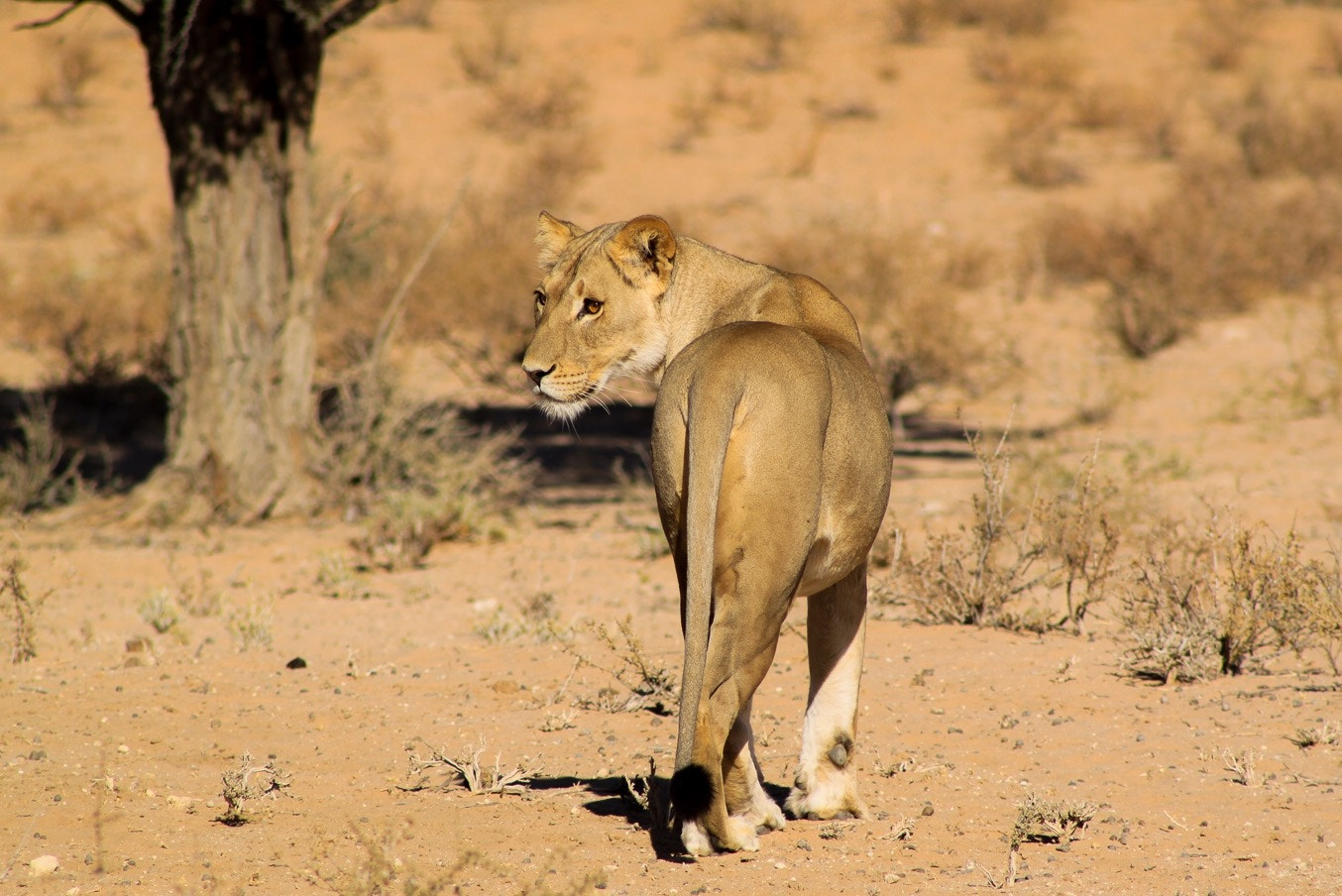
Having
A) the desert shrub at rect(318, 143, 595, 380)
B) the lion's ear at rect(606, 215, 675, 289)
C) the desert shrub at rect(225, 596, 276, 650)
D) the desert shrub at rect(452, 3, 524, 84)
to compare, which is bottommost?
the desert shrub at rect(225, 596, 276, 650)

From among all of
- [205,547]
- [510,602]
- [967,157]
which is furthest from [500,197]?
[510,602]

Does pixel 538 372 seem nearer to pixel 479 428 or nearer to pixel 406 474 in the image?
pixel 406 474

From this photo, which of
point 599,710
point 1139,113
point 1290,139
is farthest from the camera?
point 1139,113

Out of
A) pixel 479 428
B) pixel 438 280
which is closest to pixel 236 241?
pixel 479 428

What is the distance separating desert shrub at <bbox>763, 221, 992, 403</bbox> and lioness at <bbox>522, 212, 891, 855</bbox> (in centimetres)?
912

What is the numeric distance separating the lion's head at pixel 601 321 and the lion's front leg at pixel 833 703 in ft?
3.26

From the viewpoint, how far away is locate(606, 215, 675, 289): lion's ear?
14.6ft

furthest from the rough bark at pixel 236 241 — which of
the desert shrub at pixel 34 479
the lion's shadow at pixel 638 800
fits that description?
the lion's shadow at pixel 638 800

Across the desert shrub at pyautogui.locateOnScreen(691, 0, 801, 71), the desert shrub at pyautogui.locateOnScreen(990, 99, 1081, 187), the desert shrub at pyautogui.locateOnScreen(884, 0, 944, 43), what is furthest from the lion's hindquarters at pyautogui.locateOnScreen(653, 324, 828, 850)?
the desert shrub at pyautogui.locateOnScreen(884, 0, 944, 43)

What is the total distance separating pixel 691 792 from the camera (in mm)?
3807

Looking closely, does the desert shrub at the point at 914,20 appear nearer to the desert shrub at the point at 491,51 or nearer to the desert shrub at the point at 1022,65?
the desert shrub at the point at 1022,65

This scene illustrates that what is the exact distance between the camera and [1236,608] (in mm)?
6156

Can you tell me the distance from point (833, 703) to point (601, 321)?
1.40 meters

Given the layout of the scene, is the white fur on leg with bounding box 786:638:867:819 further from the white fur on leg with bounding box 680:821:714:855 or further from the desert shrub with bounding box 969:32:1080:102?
the desert shrub with bounding box 969:32:1080:102
